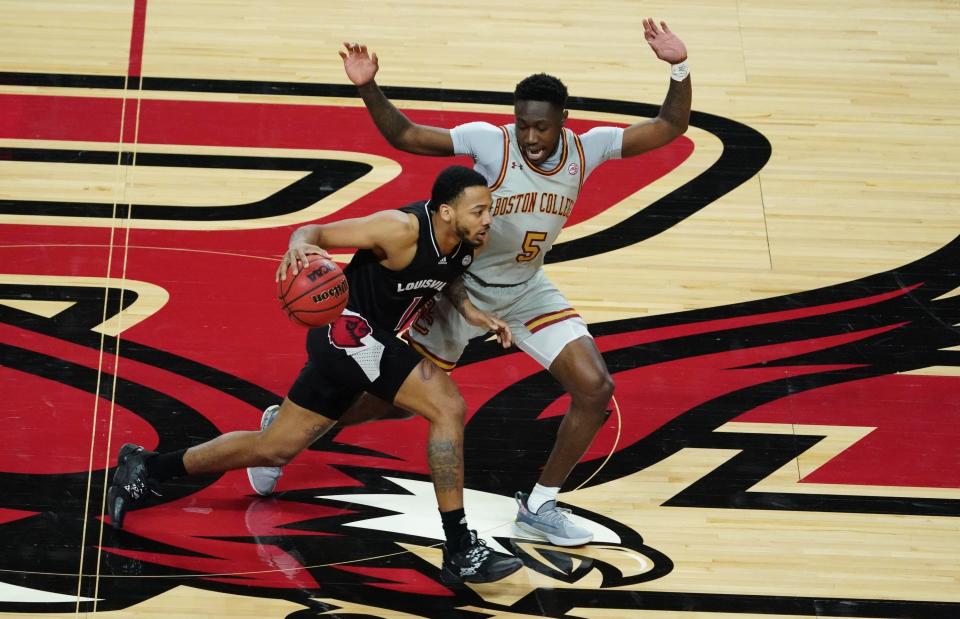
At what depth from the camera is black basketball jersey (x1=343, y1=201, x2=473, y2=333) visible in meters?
5.95

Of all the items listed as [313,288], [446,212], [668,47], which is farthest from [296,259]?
[668,47]

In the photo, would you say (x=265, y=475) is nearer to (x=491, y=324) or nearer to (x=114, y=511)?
(x=114, y=511)

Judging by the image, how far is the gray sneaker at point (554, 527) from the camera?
6.28 metres

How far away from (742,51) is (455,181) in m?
5.05

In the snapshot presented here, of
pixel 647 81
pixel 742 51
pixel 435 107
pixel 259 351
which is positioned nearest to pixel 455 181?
pixel 259 351

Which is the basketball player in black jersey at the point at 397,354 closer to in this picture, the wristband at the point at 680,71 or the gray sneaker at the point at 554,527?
the gray sneaker at the point at 554,527

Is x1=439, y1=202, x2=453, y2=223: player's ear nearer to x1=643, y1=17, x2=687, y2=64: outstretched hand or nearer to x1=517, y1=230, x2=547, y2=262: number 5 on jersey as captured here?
x1=517, y1=230, x2=547, y2=262: number 5 on jersey

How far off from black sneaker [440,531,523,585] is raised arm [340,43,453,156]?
1732 mm

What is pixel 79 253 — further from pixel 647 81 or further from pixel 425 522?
pixel 647 81

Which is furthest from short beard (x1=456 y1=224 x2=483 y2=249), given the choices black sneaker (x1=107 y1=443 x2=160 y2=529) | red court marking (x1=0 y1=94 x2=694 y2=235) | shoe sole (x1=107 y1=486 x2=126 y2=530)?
red court marking (x1=0 y1=94 x2=694 y2=235)

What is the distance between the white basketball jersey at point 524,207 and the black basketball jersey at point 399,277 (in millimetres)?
289

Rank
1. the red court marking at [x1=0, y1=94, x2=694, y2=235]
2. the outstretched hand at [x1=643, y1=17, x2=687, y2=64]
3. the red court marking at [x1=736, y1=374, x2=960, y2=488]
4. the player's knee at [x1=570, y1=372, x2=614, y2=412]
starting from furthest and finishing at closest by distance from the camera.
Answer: the red court marking at [x1=0, y1=94, x2=694, y2=235] < the red court marking at [x1=736, y1=374, x2=960, y2=488] < the outstretched hand at [x1=643, y1=17, x2=687, y2=64] < the player's knee at [x1=570, y1=372, x2=614, y2=412]

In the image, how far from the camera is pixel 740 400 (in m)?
7.33

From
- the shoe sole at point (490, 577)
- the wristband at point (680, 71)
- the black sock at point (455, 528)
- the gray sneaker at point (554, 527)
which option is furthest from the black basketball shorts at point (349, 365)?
the wristband at point (680, 71)
